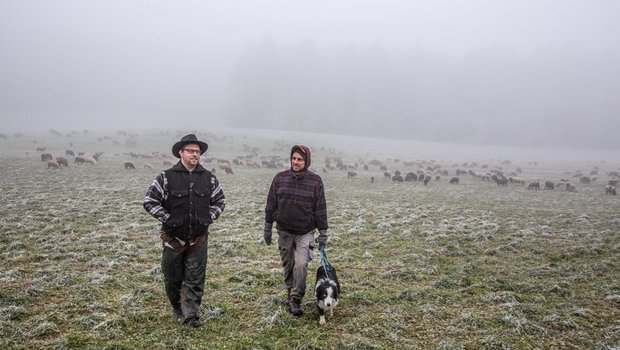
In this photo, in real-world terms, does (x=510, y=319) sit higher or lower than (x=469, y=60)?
lower

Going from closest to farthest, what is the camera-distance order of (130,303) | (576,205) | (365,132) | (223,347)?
(223,347) < (130,303) < (576,205) < (365,132)

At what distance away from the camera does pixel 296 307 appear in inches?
244

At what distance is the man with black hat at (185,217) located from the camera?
5297 mm

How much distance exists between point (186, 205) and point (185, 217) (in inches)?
6.9

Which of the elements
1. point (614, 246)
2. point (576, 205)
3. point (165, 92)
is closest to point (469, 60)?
point (165, 92)

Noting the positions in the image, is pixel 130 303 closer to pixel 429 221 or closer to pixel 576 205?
pixel 429 221

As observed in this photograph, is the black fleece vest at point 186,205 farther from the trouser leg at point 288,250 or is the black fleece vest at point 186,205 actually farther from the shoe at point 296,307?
the shoe at point 296,307

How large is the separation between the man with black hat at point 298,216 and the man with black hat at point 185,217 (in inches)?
41.6

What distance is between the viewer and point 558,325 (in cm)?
591

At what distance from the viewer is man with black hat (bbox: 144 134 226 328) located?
17.4ft

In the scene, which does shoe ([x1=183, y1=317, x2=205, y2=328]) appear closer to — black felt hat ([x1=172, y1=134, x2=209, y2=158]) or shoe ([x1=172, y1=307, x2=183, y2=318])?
shoe ([x1=172, y1=307, x2=183, y2=318])

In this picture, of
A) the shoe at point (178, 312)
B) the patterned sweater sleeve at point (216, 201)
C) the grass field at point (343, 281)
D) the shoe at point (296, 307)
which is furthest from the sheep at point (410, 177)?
the shoe at point (178, 312)

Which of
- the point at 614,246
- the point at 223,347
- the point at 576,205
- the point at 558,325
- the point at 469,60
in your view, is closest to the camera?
the point at 223,347

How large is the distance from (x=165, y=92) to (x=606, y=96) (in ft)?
585
